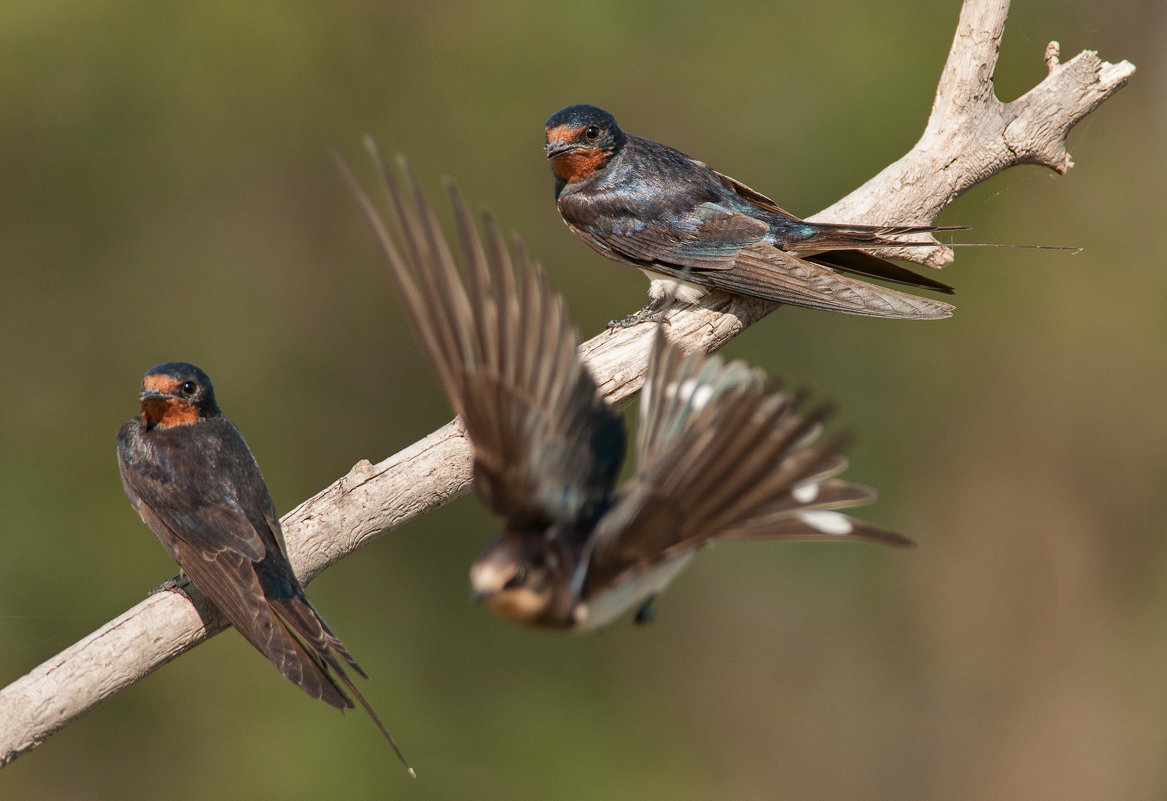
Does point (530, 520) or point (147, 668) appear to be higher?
point (530, 520)

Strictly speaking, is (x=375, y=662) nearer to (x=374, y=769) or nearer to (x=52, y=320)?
(x=374, y=769)

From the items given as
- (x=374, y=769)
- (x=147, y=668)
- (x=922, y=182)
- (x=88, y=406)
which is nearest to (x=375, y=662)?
(x=374, y=769)

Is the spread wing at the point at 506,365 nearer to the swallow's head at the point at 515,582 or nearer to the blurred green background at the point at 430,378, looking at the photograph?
the swallow's head at the point at 515,582

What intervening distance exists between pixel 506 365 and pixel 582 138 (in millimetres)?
1981

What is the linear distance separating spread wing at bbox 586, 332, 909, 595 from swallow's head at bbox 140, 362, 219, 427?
1.82 m

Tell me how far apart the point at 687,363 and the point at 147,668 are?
1541 mm

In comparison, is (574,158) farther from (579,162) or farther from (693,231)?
(693,231)

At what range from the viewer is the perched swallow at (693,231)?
3574 mm

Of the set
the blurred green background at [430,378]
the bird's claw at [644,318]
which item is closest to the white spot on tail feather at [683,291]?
the bird's claw at [644,318]

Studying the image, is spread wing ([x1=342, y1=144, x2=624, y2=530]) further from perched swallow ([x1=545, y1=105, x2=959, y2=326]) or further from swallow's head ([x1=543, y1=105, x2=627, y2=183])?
swallow's head ([x1=543, y1=105, x2=627, y2=183])

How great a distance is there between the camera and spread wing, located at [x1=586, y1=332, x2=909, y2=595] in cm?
187

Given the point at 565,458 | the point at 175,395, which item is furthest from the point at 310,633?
the point at 565,458

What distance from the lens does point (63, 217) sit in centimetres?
620

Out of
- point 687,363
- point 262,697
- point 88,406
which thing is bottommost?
point 262,697
